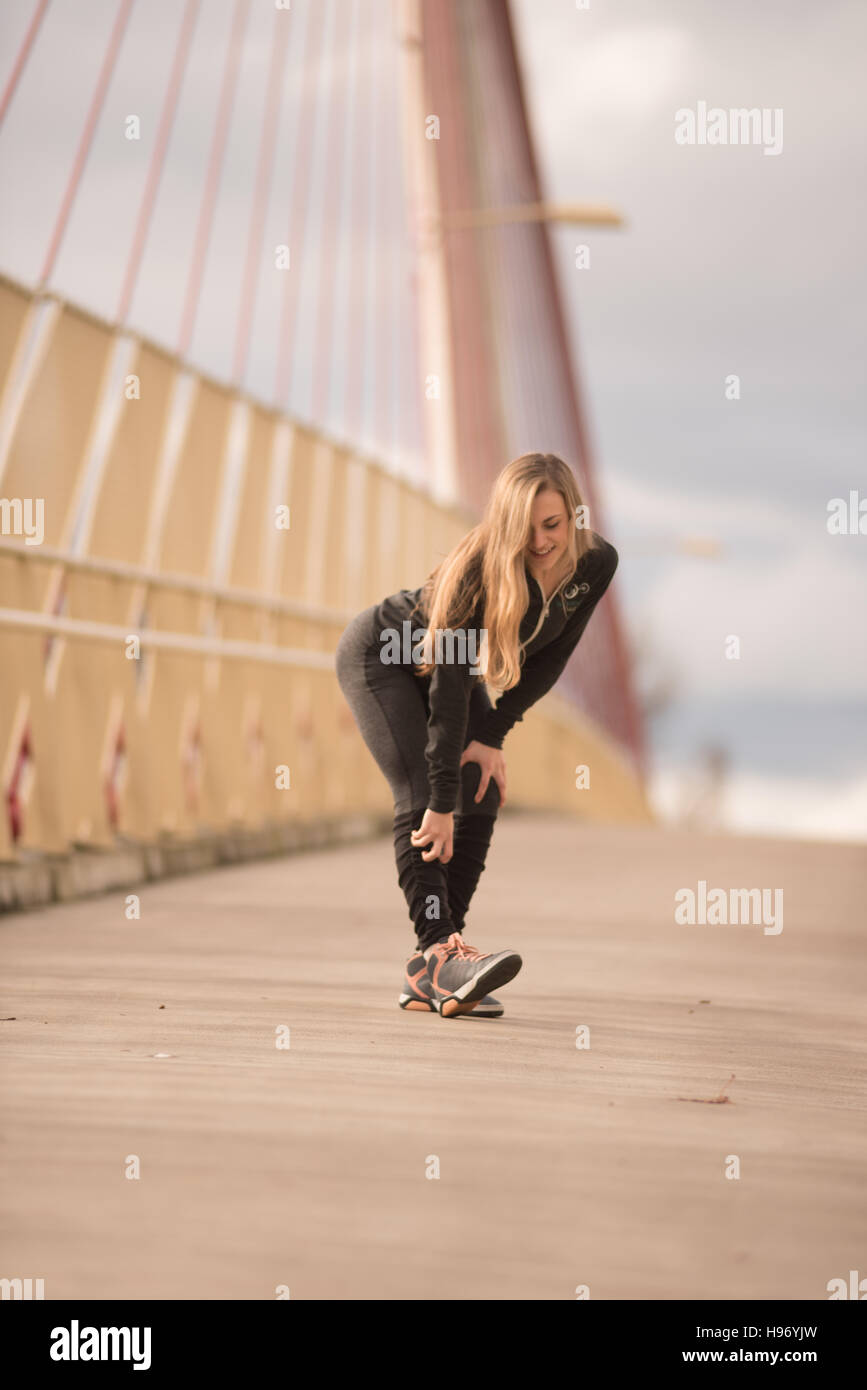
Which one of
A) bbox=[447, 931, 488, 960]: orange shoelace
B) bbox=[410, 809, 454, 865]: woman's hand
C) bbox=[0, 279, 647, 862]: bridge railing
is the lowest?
bbox=[447, 931, 488, 960]: orange shoelace

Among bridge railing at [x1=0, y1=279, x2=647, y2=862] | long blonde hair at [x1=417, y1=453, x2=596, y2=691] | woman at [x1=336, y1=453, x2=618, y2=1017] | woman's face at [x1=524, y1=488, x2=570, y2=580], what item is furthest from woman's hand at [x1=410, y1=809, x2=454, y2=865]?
bridge railing at [x1=0, y1=279, x2=647, y2=862]

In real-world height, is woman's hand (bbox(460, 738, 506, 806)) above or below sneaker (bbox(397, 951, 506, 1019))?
above

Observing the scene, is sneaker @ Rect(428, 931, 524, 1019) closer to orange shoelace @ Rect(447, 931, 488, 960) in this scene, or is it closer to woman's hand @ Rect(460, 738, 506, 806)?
orange shoelace @ Rect(447, 931, 488, 960)

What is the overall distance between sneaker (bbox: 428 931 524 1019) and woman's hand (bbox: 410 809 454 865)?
0.67ft

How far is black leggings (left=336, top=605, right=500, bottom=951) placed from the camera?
4.82 meters

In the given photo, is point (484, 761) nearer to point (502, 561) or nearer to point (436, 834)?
point (436, 834)

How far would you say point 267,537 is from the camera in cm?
1128

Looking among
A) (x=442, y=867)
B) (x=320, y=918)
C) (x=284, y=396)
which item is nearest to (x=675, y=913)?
(x=320, y=918)

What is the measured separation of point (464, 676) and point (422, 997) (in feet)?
2.55

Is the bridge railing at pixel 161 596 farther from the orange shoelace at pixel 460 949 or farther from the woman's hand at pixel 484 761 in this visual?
the orange shoelace at pixel 460 949

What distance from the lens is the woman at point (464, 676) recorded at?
4520mm

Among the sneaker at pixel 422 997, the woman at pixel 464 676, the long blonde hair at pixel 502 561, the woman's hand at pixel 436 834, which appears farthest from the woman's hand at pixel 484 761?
the sneaker at pixel 422 997

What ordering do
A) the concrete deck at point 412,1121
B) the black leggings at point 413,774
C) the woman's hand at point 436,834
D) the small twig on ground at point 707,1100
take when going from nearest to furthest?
the concrete deck at point 412,1121
the small twig on ground at point 707,1100
the woman's hand at point 436,834
the black leggings at point 413,774

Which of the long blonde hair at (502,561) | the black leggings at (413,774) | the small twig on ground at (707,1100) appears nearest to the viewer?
the small twig on ground at (707,1100)
